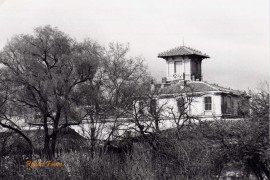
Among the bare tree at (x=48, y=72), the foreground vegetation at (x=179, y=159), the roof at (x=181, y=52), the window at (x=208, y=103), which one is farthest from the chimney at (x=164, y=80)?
the foreground vegetation at (x=179, y=159)

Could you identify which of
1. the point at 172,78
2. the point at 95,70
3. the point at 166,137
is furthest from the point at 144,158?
the point at 172,78

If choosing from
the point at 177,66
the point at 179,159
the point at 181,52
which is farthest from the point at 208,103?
the point at 179,159

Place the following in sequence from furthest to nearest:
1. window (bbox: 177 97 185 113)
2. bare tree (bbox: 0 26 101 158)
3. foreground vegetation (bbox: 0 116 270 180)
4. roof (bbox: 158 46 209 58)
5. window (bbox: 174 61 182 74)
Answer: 1. window (bbox: 174 61 182 74)
2. roof (bbox: 158 46 209 58)
3. bare tree (bbox: 0 26 101 158)
4. window (bbox: 177 97 185 113)
5. foreground vegetation (bbox: 0 116 270 180)

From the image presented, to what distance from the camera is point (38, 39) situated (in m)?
44.5

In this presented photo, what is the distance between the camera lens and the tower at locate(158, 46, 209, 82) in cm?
7256

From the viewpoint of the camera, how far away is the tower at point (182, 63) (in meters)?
72.6

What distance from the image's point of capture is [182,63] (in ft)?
240

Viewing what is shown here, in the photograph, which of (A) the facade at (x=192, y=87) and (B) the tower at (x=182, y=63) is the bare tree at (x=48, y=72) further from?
(B) the tower at (x=182, y=63)

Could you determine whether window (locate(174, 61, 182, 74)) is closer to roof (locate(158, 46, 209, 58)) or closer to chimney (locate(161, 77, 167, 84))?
roof (locate(158, 46, 209, 58))

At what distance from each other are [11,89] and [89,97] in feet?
19.9

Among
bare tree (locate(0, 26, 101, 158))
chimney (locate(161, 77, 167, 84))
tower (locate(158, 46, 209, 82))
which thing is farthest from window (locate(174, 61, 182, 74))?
bare tree (locate(0, 26, 101, 158))

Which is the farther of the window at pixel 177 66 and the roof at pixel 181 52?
the window at pixel 177 66

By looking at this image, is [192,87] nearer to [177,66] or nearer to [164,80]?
[164,80]

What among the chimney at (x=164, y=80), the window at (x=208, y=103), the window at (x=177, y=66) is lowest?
the window at (x=208, y=103)
